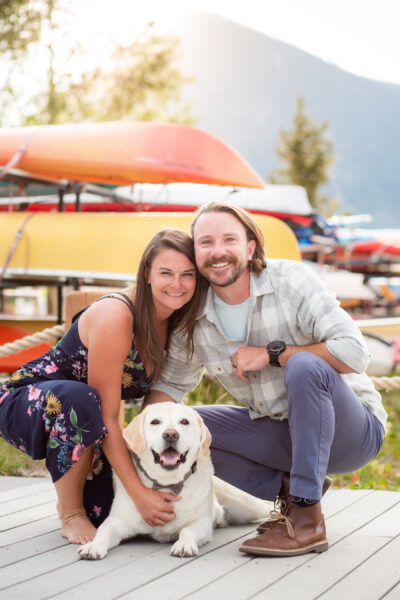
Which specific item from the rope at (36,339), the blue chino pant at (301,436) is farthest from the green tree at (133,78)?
the blue chino pant at (301,436)

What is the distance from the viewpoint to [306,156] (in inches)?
1171

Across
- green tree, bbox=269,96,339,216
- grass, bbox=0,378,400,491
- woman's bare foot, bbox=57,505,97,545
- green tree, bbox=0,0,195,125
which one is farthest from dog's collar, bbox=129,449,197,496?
green tree, bbox=269,96,339,216

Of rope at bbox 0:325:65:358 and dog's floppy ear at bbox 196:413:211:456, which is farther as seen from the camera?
rope at bbox 0:325:65:358

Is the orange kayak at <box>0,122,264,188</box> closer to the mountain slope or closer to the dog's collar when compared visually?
the dog's collar

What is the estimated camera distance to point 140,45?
16219 millimetres

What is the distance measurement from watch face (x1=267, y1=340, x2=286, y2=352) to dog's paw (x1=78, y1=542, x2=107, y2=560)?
3.02 feet

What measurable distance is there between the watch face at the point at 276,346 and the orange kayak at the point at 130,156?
426 centimetres

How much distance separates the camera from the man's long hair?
2.90 metres

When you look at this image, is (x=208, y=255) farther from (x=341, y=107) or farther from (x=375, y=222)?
(x=341, y=107)

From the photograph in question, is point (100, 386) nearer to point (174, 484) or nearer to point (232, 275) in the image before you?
point (174, 484)

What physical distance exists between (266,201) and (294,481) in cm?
735

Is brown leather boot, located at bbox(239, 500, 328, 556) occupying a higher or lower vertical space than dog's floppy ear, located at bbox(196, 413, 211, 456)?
lower

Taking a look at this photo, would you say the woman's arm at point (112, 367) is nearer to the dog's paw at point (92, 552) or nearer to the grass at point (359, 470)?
the dog's paw at point (92, 552)

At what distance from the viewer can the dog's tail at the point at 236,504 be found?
2.95 m
